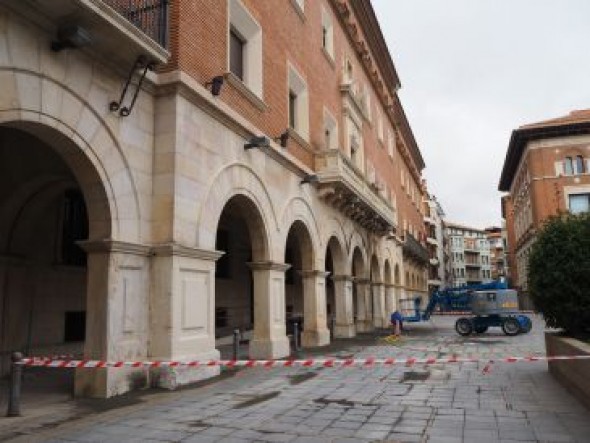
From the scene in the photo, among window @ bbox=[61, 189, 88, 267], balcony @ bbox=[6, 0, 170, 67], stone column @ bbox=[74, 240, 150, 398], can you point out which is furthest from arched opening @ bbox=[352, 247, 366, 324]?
balcony @ bbox=[6, 0, 170, 67]

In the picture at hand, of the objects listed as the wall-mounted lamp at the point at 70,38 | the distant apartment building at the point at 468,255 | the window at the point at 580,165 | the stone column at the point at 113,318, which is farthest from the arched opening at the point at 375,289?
the distant apartment building at the point at 468,255

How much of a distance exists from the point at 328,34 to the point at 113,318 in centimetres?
1513

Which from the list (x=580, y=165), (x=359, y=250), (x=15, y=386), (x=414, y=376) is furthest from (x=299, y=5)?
(x=580, y=165)

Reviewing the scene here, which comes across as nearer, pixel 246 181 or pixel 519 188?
pixel 246 181

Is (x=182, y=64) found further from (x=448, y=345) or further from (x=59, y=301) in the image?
(x=448, y=345)

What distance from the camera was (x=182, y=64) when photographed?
9.62 meters

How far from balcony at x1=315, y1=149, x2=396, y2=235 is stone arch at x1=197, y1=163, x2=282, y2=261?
3.81 metres

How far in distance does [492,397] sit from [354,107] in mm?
16062

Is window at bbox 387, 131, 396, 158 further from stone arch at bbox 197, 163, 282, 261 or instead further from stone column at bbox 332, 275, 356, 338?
stone arch at bbox 197, 163, 282, 261

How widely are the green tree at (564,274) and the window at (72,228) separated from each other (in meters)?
9.15

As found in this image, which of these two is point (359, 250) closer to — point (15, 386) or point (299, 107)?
point (299, 107)

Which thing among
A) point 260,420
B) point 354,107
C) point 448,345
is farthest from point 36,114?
point 354,107

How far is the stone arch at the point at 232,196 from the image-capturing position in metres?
10.1

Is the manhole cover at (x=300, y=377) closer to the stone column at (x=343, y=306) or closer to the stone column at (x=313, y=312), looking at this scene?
the stone column at (x=313, y=312)
